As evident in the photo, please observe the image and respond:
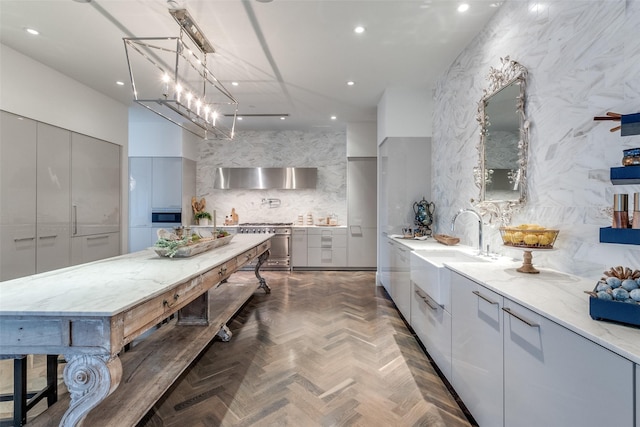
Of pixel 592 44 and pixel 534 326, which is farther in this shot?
pixel 592 44

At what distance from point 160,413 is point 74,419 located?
30.5 inches

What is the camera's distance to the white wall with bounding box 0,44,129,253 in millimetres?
3043

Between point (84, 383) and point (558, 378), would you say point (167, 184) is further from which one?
point (558, 378)

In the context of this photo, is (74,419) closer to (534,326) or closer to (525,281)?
(534,326)

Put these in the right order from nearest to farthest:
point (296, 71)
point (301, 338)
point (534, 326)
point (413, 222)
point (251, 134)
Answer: point (534, 326) → point (301, 338) → point (296, 71) → point (413, 222) → point (251, 134)

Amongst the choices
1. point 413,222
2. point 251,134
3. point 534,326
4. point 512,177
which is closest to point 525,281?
point 534,326

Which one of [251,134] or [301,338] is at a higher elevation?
[251,134]

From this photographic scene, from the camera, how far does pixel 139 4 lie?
94.0 inches

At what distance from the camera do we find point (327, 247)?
5938 millimetres

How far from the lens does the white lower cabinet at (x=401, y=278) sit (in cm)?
301

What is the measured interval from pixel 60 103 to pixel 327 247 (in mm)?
4597

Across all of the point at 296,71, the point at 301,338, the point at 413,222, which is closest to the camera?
the point at 301,338

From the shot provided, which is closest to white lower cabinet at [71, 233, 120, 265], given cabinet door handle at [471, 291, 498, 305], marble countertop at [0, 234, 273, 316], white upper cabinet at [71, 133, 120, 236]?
white upper cabinet at [71, 133, 120, 236]

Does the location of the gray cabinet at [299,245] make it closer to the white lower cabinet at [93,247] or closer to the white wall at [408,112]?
the white wall at [408,112]
